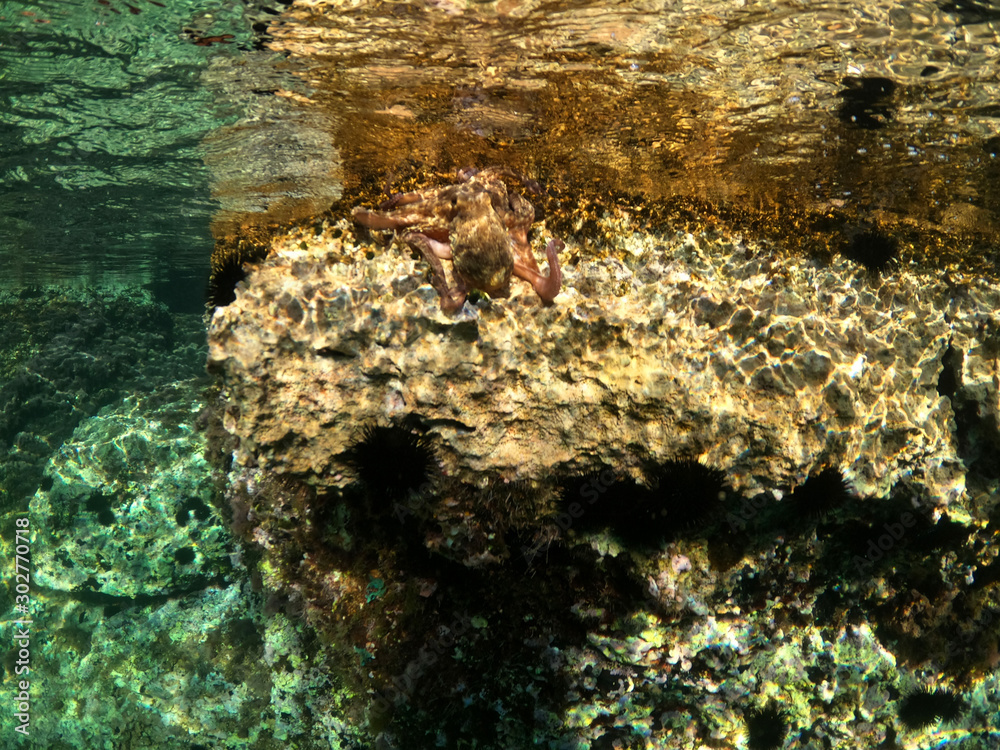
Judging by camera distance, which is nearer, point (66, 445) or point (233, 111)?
point (233, 111)

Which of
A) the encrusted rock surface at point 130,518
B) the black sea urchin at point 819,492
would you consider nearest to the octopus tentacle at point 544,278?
the black sea urchin at point 819,492

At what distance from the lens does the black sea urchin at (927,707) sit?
217 inches

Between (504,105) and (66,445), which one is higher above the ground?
(504,105)

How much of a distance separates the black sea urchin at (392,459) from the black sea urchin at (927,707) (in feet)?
18.9

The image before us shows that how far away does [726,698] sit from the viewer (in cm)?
482

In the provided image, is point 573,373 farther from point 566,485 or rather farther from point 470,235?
point 470,235

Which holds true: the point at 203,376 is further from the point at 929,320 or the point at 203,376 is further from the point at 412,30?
the point at 929,320

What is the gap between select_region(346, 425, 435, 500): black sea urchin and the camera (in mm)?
3953

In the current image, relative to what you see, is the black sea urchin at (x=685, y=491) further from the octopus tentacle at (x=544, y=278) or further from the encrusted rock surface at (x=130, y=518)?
the encrusted rock surface at (x=130, y=518)

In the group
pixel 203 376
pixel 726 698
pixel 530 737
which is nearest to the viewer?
pixel 530 737

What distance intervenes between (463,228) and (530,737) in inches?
173

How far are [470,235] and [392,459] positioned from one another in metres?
1.99

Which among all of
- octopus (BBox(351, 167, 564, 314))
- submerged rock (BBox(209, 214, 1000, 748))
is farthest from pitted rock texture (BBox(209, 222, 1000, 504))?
octopus (BBox(351, 167, 564, 314))

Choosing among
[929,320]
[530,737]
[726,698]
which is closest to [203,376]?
[530,737]
